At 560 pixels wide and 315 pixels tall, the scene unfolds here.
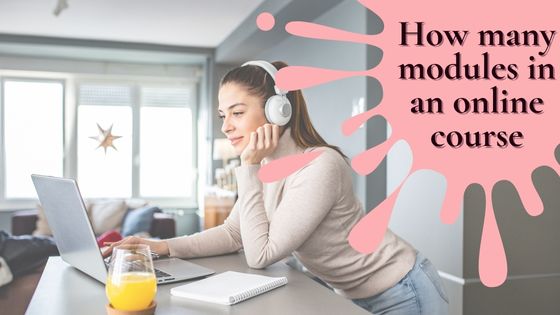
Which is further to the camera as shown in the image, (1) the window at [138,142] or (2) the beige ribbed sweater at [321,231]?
(1) the window at [138,142]

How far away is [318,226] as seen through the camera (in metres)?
1.30

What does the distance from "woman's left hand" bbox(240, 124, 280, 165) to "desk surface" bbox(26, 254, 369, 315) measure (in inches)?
10.4

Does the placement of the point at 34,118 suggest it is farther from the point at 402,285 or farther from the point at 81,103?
the point at 402,285

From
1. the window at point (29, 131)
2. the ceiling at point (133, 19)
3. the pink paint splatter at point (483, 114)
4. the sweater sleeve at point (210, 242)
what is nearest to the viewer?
the sweater sleeve at point (210, 242)

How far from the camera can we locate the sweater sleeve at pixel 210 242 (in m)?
1.47

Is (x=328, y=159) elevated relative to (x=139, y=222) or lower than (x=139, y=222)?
elevated

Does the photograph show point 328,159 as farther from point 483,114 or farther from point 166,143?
point 166,143

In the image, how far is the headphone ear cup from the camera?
54.5 inches

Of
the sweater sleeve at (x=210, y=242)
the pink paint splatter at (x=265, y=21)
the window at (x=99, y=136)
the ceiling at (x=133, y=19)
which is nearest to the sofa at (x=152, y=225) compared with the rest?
the window at (x=99, y=136)

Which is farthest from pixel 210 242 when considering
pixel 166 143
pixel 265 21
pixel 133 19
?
pixel 166 143

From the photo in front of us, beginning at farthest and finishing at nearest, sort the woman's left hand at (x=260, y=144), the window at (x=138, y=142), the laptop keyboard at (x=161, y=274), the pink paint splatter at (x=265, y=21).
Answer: the window at (x=138, y=142) < the pink paint splatter at (x=265, y=21) < the woman's left hand at (x=260, y=144) < the laptop keyboard at (x=161, y=274)

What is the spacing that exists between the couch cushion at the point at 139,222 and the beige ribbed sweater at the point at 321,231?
12.9 feet

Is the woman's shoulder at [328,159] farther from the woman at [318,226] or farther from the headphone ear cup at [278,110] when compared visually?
the headphone ear cup at [278,110]

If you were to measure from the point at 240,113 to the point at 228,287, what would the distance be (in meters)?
0.47
